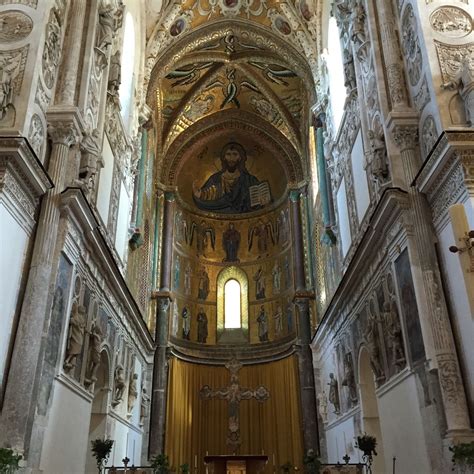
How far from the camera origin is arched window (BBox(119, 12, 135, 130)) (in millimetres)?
18031

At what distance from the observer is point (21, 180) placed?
938cm

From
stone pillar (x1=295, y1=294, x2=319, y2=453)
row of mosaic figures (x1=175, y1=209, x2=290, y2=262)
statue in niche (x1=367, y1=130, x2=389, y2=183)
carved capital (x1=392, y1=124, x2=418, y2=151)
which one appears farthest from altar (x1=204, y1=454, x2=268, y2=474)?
row of mosaic figures (x1=175, y1=209, x2=290, y2=262)

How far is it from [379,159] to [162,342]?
1418 cm

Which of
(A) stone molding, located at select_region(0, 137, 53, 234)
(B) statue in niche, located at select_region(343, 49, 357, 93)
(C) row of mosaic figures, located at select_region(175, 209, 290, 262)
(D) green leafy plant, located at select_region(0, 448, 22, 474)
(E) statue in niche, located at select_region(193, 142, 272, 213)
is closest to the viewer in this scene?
(D) green leafy plant, located at select_region(0, 448, 22, 474)

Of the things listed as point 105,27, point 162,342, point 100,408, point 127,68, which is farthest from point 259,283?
point 105,27

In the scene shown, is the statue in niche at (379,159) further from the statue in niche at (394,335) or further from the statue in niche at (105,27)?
the statue in niche at (105,27)

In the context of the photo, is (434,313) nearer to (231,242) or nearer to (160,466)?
A: (160,466)

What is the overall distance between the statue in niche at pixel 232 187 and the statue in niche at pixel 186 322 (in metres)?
5.87

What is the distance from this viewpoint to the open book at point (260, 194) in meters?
28.5

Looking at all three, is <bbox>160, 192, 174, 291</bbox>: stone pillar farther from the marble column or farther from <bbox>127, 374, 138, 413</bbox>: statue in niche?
<bbox>127, 374, 138, 413</bbox>: statue in niche

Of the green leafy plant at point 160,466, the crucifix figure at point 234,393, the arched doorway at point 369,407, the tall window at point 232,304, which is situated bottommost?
the green leafy plant at point 160,466

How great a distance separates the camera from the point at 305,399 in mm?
21641

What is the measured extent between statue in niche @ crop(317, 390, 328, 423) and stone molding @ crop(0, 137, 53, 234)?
549 inches

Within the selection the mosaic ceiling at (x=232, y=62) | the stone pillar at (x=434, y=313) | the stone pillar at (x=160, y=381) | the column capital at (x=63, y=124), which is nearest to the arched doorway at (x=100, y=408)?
the column capital at (x=63, y=124)
